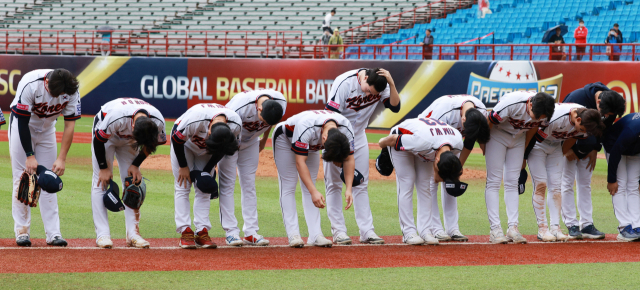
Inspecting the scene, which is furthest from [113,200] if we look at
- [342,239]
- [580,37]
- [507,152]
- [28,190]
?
[580,37]

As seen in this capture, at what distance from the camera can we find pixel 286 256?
5.54 meters

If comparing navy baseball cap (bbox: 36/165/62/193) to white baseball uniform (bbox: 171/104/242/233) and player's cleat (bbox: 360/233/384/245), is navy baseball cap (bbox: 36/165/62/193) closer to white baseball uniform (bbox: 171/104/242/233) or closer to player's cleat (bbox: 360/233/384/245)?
white baseball uniform (bbox: 171/104/242/233)

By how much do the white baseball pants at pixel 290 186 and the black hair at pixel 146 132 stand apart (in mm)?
1285

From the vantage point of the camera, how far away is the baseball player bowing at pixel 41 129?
18.1 ft

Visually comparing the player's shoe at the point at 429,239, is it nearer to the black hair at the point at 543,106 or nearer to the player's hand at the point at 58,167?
the black hair at the point at 543,106

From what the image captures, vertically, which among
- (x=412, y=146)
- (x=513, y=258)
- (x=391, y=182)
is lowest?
(x=391, y=182)

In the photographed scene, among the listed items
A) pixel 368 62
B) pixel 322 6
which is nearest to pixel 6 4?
pixel 322 6

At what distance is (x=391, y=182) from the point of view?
11422 mm

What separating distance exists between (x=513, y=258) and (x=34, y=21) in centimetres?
3170

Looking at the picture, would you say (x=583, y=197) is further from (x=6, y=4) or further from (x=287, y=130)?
(x=6, y=4)

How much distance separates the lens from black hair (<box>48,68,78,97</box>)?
540 centimetres

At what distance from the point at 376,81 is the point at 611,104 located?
2.36 meters

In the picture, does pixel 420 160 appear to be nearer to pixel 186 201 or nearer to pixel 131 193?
pixel 186 201

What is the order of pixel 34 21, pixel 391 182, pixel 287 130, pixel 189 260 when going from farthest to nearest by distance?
pixel 34 21
pixel 391 182
pixel 287 130
pixel 189 260
